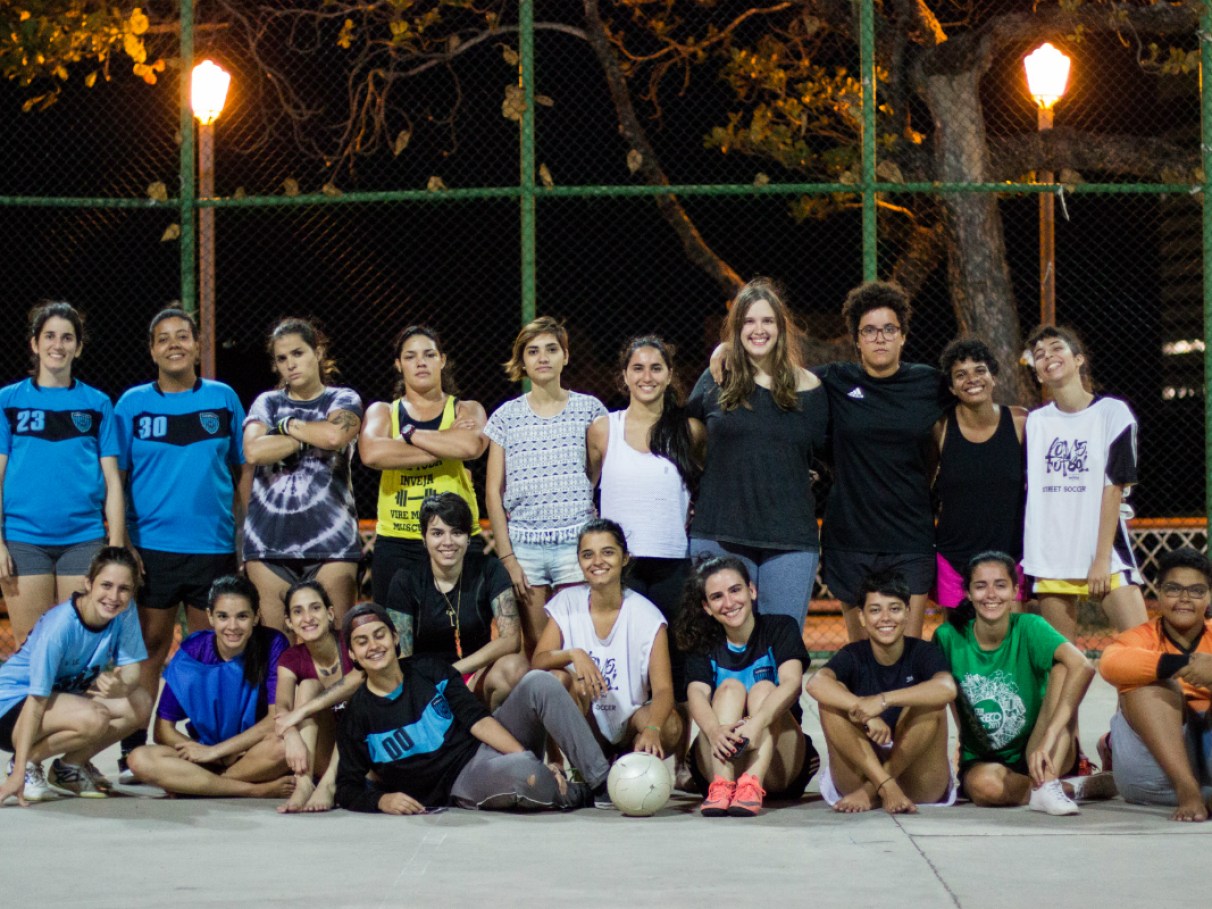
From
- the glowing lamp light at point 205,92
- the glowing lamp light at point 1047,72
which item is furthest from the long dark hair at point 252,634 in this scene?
the glowing lamp light at point 1047,72

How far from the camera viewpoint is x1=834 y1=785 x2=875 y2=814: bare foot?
18.5 ft

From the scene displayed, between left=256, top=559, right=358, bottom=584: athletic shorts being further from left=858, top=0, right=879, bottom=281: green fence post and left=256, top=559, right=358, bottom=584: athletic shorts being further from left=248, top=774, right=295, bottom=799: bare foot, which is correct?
left=858, top=0, right=879, bottom=281: green fence post

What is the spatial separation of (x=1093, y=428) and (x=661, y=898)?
9.07ft

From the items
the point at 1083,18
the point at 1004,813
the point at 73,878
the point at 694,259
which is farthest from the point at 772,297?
the point at 694,259

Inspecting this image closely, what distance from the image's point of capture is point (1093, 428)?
20.3ft

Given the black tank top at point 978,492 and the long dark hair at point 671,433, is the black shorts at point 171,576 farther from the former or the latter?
the black tank top at point 978,492

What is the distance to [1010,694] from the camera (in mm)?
5812

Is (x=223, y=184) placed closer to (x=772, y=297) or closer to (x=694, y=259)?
(x=694, y=259)

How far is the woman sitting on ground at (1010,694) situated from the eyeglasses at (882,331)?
0.90 metres

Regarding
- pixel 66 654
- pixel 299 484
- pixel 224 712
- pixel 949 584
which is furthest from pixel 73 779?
pixel 949 584

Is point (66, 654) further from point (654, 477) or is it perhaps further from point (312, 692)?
point (654, 477)

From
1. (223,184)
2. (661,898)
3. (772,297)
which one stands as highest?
(223,184)

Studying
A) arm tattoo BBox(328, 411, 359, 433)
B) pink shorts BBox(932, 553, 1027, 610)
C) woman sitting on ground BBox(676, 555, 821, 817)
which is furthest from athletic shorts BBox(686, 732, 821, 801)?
arm tattoo BBox(328, 411, 359, 433)

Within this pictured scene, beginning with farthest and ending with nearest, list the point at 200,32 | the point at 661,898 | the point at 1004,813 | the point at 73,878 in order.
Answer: the point at 200,32 < the point at 1004,813 < the point at 73,878 < the point at 661,898
